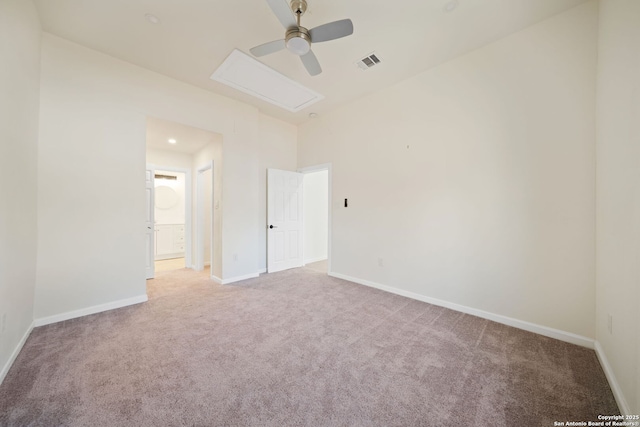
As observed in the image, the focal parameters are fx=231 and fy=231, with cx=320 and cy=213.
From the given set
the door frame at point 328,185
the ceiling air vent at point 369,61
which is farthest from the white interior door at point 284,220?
the ceiling air vent at point 369,61

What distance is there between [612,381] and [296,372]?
222 centimetres

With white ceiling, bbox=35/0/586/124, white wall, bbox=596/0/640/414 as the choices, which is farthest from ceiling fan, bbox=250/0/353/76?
white wall, bbox=596/0/640/414

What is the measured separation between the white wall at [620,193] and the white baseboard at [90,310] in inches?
179

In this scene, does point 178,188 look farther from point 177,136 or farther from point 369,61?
point 369,61

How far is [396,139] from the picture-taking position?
3.54m

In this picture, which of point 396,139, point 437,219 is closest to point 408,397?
point 437,219

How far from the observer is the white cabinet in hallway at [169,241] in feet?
19.9

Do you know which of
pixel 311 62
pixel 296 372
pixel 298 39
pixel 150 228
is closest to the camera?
pixel 296 372

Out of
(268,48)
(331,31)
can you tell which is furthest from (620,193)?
(268,48)

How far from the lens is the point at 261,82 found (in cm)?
344

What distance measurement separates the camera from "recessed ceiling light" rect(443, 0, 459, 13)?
84.0 inches

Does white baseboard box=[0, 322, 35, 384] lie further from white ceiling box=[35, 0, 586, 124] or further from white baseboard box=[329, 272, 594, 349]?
white baseboard box=[329, 272, 594, 349]

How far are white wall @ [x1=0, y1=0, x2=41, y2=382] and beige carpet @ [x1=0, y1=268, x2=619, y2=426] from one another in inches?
15.1

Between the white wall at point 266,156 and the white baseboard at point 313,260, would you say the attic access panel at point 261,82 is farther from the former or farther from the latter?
the white baseboard at point 313,260
